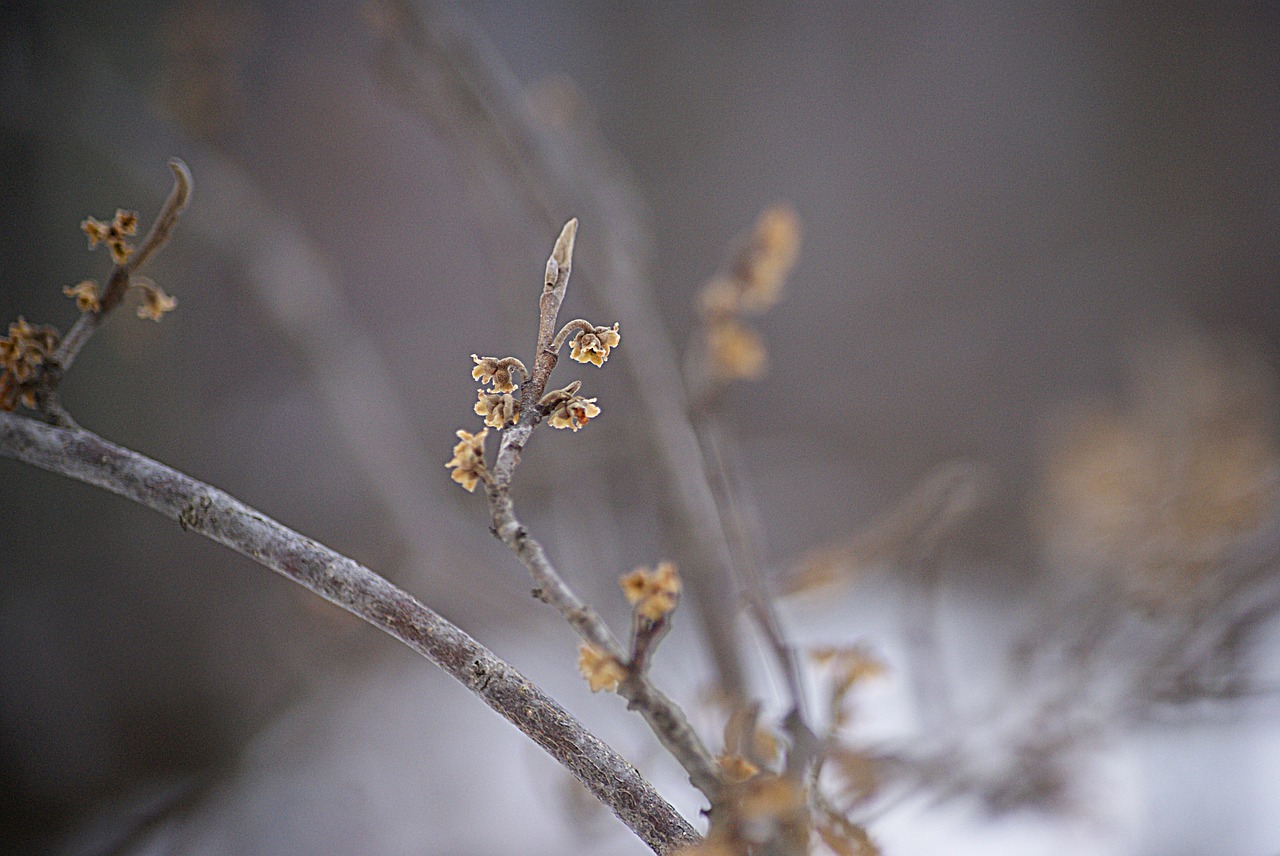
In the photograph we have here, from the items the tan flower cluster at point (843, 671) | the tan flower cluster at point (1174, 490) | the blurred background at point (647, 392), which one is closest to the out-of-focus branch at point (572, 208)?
the blurred background at point (647, 392)

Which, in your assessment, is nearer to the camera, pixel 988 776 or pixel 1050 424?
pixel 988 776

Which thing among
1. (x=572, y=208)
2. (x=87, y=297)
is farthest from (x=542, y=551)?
(x=572, y=208)

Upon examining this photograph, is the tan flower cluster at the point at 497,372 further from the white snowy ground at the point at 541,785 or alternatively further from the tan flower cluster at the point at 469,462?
the white snowy ground at the point at 541,785

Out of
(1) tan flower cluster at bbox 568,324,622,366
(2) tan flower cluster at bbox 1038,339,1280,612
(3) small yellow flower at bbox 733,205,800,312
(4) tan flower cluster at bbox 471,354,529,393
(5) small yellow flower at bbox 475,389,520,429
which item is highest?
(2) tan flower cluster at bbox 1038,339,1280,612

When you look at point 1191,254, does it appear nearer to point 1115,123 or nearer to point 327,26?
point 1115,123

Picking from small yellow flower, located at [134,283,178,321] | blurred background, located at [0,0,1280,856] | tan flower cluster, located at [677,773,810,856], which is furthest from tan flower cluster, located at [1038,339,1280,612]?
small yellow flower, located at [134,283,178,321]

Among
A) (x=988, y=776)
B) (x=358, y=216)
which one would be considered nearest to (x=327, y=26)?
(x=358, y=216)

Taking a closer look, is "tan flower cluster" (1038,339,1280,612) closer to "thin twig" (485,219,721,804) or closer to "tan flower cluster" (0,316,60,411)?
"thin twig" (485,219,721,804)
